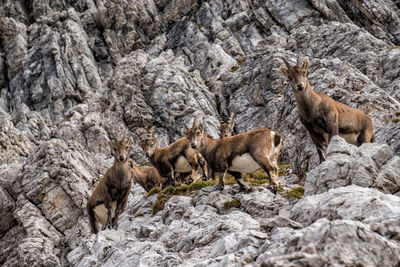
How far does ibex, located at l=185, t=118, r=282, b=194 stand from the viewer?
1420 centimetres

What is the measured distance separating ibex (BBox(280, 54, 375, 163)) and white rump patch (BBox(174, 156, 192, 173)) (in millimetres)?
8496

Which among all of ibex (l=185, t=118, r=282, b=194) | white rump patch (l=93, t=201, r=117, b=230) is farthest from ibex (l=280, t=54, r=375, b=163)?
white rump patch (l=93, t=201, r=117, b=230)

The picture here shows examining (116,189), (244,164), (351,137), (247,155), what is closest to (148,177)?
(116,189)

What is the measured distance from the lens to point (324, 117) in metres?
13.9

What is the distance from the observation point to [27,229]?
81.6ft

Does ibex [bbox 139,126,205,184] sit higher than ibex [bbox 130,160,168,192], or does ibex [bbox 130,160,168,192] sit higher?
ibex [bbox 139,126,205,184]

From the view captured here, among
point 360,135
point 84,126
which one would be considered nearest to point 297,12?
point 84,126

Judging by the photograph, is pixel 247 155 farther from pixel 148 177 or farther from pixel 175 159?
pixel 148 177

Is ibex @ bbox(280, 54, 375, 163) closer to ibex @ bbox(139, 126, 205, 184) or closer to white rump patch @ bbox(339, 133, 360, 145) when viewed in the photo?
white rump patch @ bbox(339, 133, 360, 145)

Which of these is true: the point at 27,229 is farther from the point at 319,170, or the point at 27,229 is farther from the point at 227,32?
the point at 227,32

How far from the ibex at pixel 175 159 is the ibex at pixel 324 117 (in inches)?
311

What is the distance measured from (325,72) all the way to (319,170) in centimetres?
2015

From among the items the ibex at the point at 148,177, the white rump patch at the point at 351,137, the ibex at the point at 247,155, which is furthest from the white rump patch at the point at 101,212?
the white rump patch at the point at 351,137

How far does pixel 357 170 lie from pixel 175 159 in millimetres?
11853
